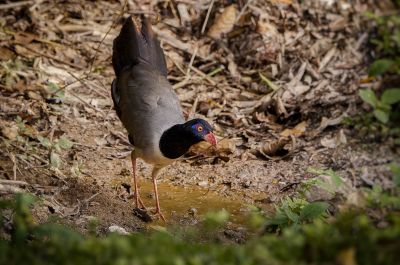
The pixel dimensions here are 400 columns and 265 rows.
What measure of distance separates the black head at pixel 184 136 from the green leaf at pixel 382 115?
1961mm

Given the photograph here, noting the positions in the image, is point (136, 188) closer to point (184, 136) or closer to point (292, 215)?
point (184, 136)

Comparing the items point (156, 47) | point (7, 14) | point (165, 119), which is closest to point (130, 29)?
point (156, 47)

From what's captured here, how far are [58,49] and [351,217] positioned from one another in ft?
21.5

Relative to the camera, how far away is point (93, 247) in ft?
9.87

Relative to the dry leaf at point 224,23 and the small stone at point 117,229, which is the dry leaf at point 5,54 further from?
the small stone at point 117,229

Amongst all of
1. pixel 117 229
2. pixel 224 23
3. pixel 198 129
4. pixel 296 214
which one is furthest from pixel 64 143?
pixel 224 23

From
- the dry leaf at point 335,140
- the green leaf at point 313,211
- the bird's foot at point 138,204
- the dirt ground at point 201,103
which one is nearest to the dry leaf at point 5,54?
the dirt ground at point 201,103

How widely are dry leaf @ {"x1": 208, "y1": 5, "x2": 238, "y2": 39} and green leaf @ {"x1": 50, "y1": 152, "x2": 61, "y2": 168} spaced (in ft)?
11.9

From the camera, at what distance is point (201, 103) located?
A: 8898 mm

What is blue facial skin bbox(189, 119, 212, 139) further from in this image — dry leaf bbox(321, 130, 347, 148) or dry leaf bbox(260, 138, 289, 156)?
dry leaf bbox(321, 130, 347, 148)

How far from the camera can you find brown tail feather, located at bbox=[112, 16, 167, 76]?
24.5 ft

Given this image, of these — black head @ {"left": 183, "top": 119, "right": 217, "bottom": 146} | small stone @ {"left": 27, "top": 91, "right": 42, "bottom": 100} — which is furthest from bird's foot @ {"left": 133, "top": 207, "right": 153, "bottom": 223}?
small stone @ {"left": 27, "top": 91, "right": 42, "bottom": 100}

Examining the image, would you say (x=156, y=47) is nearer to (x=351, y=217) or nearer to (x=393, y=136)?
(x=393, y=136)

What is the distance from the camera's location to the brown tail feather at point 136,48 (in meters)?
7.48
